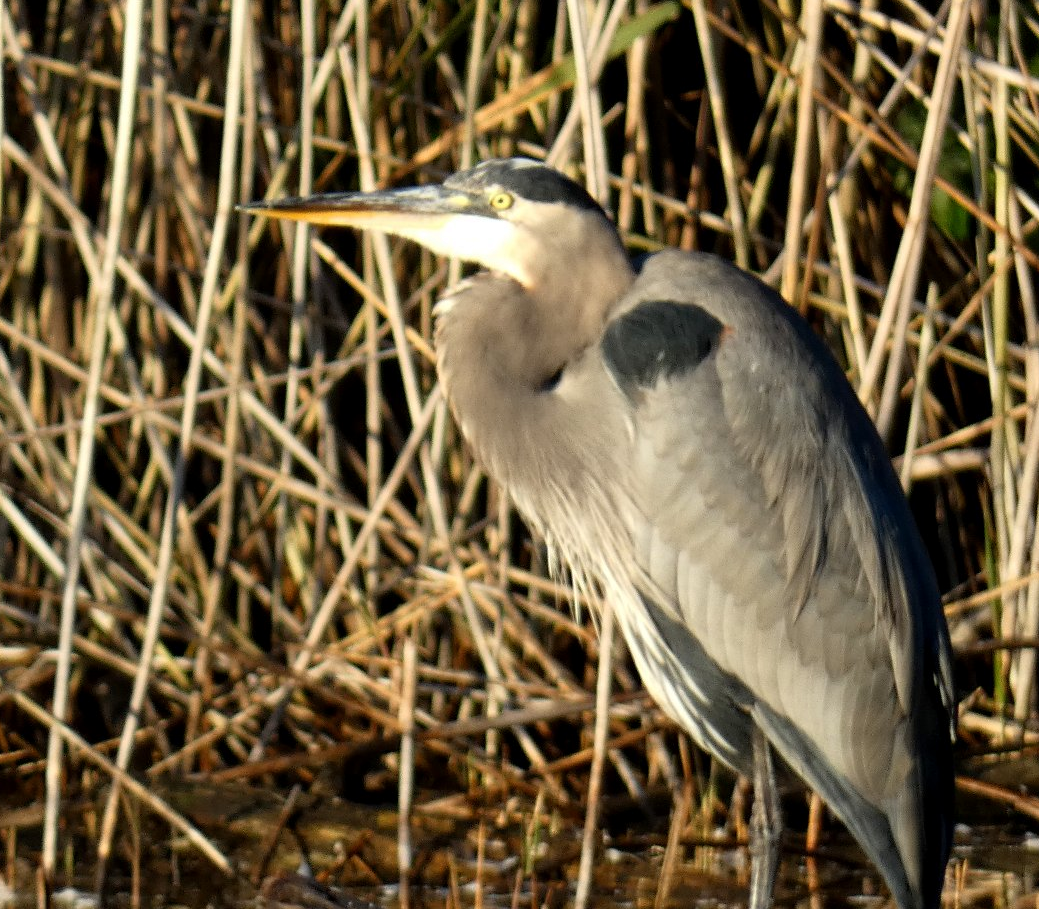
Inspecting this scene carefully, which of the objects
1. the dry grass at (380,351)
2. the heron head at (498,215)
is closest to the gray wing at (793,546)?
the heron head at (498,215)

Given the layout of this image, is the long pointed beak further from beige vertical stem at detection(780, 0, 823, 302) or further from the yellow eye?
beige vertical stem at detection(780, 0, 823, 302)

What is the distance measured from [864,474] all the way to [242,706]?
5.47 ft

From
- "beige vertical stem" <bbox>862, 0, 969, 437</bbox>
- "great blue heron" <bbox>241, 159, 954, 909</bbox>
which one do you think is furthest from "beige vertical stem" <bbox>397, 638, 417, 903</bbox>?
"beige vertical stem" <bbox>862, 0, 969, 437</bbox>

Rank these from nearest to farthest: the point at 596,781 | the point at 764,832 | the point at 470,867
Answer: the point at 596,781 < the point at 764,832 < the point at 470,867

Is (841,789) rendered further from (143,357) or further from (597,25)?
(143,357)

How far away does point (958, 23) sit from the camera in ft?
9.06

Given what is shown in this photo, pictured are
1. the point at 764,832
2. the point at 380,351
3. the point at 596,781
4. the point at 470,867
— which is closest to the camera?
the point at 596,781

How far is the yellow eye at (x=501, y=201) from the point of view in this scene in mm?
2785

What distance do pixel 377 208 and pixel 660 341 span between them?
50 centimetres

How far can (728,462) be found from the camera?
9.03 ft

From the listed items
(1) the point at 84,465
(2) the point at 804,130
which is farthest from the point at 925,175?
(1) the point at 84,465

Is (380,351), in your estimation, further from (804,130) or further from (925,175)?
(925,175)

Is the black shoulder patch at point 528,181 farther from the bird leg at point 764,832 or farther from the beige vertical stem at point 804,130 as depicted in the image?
the bird leg at point 764,832

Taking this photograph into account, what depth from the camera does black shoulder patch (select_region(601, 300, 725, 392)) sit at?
272 centimetres
